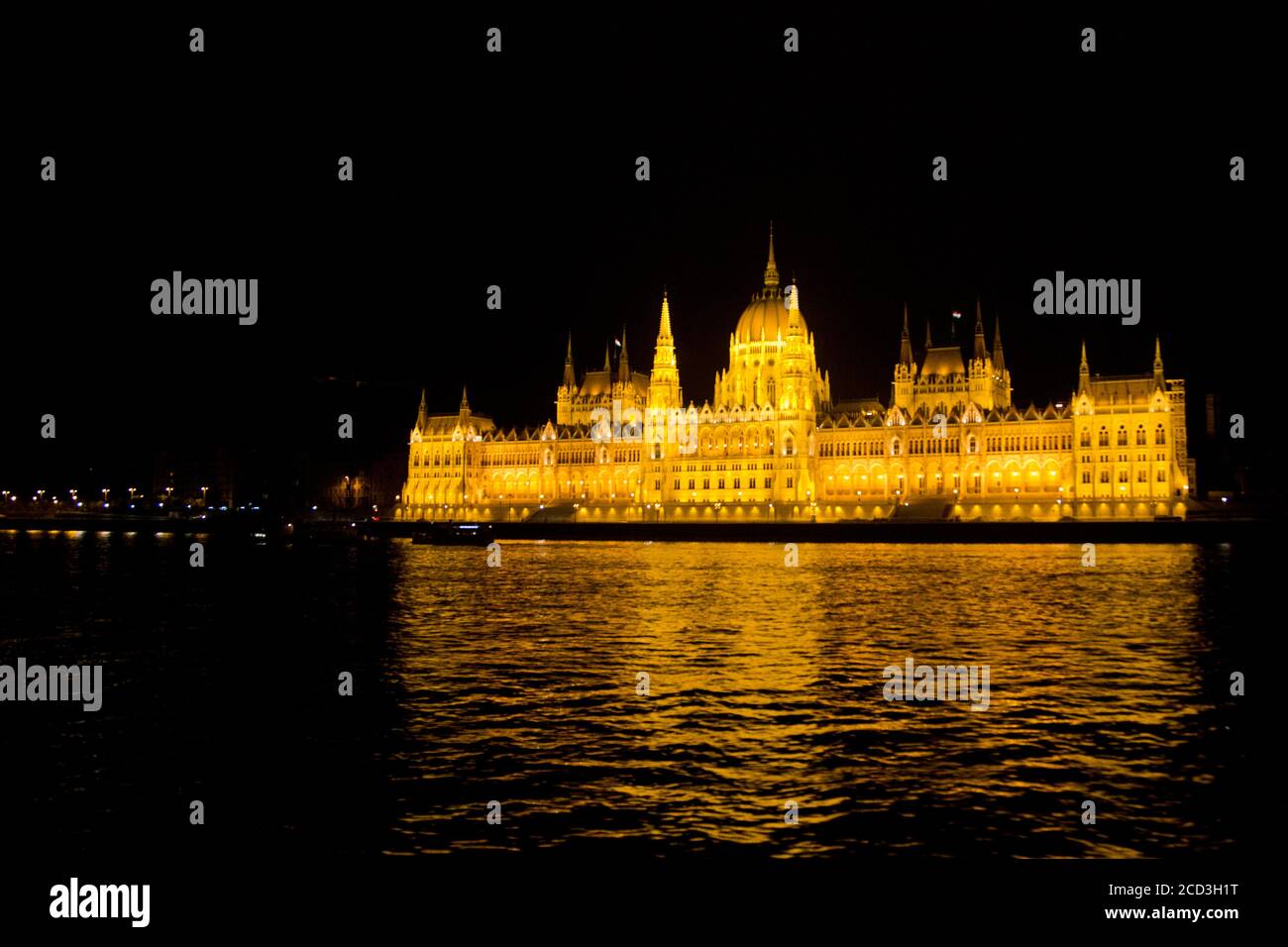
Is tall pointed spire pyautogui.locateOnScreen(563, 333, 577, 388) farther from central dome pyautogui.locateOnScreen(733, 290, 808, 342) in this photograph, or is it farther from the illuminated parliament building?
central dome pyautogui.locateOnScreen(733, 290, 808, 342)

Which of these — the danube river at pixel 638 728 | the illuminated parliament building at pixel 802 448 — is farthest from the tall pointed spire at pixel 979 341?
the danube river at pixel 638 728

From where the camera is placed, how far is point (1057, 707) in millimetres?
16297

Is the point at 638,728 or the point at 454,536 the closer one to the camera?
the point at 638,728

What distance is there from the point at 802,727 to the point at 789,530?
2835 inches

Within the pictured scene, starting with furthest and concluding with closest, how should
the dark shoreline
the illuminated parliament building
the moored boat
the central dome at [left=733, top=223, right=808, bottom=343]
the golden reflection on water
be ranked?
the central dome at [left=733, top=223, right=808, bottom=343], the illuminated parliament building, the moored boat, the dark shoreline, the golden reflection on water

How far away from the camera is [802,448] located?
4414 inches

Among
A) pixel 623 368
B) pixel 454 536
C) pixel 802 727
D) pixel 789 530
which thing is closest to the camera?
pixel 802 727

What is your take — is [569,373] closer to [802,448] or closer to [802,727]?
[802,448]

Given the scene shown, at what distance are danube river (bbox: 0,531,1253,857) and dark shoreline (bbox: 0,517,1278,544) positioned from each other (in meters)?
44.9

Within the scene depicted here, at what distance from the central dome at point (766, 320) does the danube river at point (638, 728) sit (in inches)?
3442

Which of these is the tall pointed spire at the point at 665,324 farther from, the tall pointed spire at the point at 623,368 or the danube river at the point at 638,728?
the danube river at the point at 638,728

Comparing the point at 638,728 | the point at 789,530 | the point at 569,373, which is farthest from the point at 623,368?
the point at 638,728

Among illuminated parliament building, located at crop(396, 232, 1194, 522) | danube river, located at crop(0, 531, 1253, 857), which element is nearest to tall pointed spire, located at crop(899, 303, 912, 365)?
illuminated parliament building, located at crop(396, 232, 1194, 522)

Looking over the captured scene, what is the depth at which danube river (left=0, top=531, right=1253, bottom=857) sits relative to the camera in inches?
419
